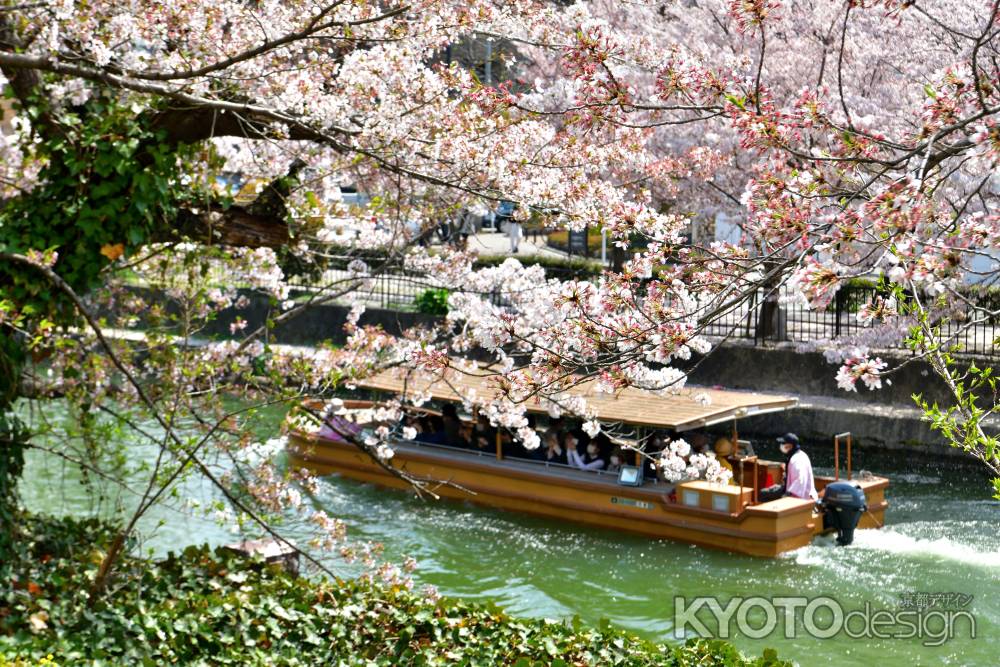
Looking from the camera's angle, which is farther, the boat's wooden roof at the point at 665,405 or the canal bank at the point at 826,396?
the canal bank at the point at 826,396

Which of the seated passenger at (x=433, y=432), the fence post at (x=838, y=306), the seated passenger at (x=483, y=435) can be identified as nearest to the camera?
the seated passenger at (x=483, y=435)

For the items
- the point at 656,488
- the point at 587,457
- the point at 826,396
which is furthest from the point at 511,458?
the point at 826,396

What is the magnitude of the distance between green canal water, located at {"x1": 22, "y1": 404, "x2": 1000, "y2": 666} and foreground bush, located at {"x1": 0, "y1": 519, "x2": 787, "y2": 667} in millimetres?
3260

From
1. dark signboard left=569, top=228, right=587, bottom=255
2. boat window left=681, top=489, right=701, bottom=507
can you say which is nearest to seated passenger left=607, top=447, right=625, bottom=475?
boat window left=681, top=489, right=701, bottom=507

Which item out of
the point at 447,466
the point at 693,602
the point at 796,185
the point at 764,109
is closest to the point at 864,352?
the point at 796,185

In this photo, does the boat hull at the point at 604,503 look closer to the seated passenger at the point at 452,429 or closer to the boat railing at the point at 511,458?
the boat railing at the point at 511,458

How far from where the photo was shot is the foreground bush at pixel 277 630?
6.79 meters

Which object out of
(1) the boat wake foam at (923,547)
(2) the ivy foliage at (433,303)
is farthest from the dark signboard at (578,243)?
(1) the boat wake foam at (923,547)

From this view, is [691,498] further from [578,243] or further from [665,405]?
[578,243]

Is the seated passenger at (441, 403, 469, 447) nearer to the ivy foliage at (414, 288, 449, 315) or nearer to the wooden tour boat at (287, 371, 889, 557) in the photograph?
the wooden tour boat at (287, 371, 889, 557)

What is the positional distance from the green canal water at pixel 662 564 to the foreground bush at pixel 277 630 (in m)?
3.26

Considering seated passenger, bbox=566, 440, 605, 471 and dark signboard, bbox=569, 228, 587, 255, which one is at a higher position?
dark signboard, bbox=569, 228, 587, 255

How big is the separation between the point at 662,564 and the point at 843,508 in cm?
231

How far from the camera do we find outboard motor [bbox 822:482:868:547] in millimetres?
14156
